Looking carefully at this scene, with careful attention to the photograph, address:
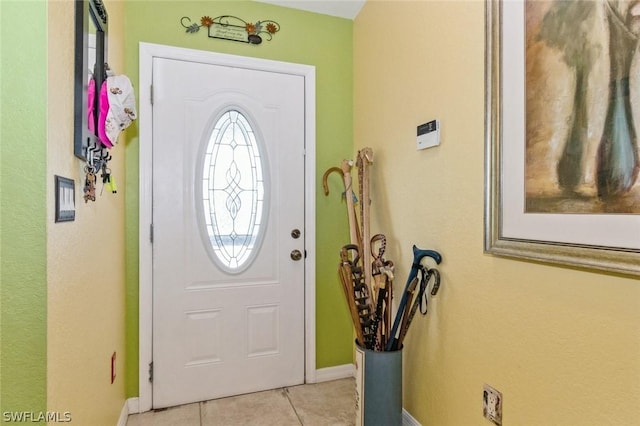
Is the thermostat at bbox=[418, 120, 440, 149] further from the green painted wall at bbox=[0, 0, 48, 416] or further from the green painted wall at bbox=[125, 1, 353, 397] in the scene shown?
the green painted wall at bbox=[0, 0, 48, 416]

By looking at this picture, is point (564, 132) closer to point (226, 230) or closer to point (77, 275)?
point (77, 275)

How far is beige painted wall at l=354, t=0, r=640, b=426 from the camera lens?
975 mm

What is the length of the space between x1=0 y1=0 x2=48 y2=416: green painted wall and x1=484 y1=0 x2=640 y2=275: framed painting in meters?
1.43

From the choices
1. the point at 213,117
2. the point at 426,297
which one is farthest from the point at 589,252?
the point at 213,117

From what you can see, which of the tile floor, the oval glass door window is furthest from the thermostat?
the tile floor

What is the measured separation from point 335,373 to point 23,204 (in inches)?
82.3

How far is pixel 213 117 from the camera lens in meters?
2.15

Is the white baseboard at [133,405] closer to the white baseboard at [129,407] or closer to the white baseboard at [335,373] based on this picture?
the white baseboard at [129,407]

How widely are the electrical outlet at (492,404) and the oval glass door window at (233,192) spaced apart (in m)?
1.45

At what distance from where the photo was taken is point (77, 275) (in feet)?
3.85

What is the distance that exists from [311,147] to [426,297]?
1.22m

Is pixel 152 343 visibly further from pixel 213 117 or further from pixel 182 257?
pixel 213 117

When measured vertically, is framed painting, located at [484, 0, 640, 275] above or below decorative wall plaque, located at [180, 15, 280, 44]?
below

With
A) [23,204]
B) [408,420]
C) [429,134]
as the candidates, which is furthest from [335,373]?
[23,204]
